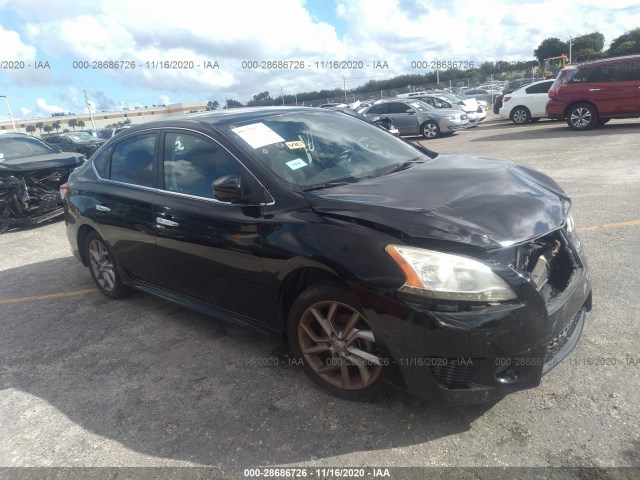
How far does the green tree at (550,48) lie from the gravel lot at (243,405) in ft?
240

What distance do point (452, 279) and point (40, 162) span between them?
29.0 ft

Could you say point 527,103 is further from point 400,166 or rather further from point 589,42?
point 589,42

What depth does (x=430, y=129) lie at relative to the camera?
17328 millimetres

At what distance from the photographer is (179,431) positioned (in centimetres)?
278

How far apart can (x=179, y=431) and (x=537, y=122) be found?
17949 millimetres

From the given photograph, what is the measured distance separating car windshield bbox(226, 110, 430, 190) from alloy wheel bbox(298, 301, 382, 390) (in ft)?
2.62

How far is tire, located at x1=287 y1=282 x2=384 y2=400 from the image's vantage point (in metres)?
2.66

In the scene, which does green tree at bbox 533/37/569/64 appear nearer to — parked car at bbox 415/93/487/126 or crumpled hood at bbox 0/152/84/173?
parked car at bbox 415/93/487/126

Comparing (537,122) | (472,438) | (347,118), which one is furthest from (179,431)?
(537,122)

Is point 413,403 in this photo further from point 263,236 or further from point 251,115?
point 251,115

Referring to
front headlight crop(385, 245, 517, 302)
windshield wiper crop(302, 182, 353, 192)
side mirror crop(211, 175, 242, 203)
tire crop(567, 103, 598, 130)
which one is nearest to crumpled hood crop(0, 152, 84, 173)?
side mirror crop(211, 175, 242, 203)

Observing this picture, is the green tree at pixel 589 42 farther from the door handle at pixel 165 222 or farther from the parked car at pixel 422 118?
the door handle at pixel 165 222

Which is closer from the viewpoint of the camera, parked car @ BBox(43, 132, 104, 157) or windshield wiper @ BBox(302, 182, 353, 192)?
windshield wiper @ BBox(302, 182, 353, 192)

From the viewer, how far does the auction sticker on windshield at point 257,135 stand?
10.9 ft
